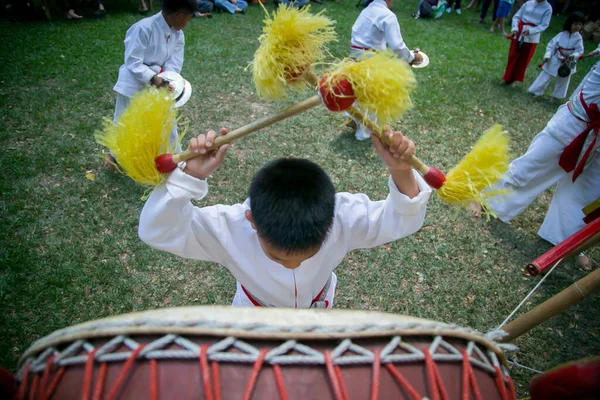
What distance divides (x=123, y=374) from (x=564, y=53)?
25.6 ft

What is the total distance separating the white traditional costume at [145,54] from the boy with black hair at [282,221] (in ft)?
6.34

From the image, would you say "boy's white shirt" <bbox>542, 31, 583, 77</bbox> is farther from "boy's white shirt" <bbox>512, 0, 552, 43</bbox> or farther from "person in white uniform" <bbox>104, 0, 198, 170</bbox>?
"person in white uniform" <bbox>104, 0, 198, 170</bbox>

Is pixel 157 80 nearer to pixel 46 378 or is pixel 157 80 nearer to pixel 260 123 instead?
pixel 260 123

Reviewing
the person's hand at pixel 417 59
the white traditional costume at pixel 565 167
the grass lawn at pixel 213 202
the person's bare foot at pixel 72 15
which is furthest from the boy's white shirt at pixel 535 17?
the person's bare foot at pixel 72 15

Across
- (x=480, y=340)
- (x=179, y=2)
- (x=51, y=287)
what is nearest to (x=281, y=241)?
(x=480, y=340)

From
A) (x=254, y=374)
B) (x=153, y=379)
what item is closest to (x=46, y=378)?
(x=153, y=379)

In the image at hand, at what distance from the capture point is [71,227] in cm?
330

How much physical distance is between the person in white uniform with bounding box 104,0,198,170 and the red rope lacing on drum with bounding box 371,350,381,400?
2.88 metres

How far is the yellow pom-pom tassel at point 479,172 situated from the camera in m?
1.42

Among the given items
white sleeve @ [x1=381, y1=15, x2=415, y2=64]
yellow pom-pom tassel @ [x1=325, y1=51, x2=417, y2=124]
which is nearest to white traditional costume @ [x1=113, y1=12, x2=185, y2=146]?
white sleeve @ [x1=381, y1=15, x2=415, y2=64]

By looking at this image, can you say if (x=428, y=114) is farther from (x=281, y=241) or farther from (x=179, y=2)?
(x=281, y=241)

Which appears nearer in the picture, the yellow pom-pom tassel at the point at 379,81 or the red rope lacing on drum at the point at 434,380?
the red rope lacing on drum at the point at 434,380

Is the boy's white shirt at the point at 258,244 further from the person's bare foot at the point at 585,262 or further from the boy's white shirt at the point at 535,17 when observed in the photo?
the boy's white shirt at the point at 535,17

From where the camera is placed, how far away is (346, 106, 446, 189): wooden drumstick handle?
1.27 m
